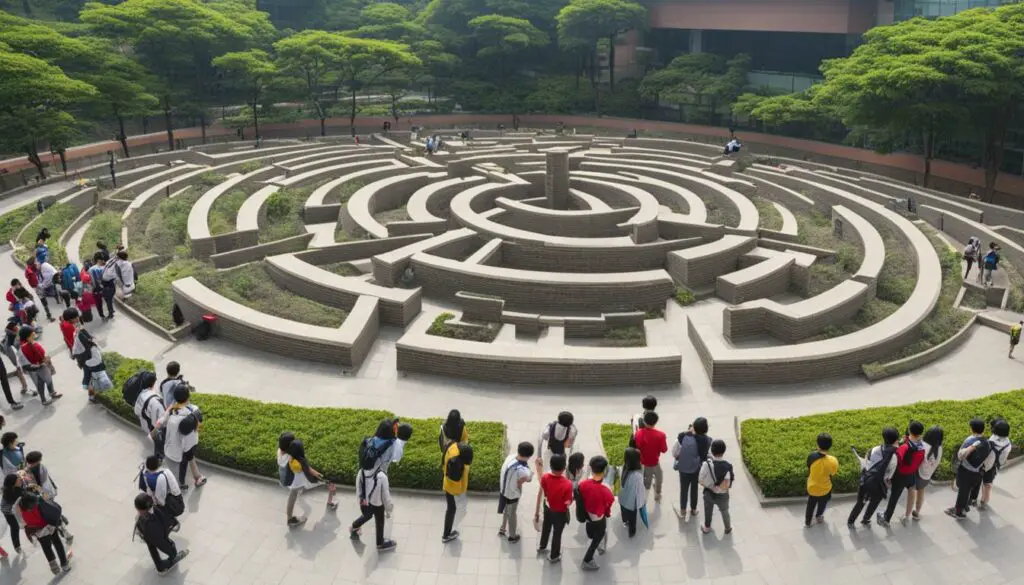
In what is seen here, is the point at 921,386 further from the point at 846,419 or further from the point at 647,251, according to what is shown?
the point at 647,251

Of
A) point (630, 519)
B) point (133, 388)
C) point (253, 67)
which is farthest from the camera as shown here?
point (253, 67)

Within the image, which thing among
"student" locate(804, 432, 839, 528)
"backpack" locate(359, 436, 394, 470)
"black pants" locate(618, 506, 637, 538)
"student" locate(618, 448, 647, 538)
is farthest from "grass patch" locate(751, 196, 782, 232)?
"backpack" locate(359, 436, 394, 470)

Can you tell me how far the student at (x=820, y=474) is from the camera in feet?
34.7

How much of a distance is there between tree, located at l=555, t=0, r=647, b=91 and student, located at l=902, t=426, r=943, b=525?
51.4 metres

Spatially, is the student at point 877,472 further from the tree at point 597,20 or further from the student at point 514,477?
the tree at point 597,20

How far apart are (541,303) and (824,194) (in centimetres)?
1707

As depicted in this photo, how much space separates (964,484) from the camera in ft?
36.9

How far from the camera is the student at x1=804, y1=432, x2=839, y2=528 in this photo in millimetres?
10584

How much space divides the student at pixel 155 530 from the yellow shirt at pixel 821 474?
9.05 metres

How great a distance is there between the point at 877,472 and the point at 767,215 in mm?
18748

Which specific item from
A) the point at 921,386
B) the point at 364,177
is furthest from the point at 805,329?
the point at 364,177

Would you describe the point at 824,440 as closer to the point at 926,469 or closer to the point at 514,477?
the point at 926,469

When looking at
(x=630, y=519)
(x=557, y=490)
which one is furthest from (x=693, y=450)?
(x=557, y=490)

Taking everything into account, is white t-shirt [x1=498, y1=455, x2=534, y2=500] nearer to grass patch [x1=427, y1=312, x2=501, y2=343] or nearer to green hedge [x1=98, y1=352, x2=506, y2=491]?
green hedge [x1=98, y1=352, x2=506, y2=491]
